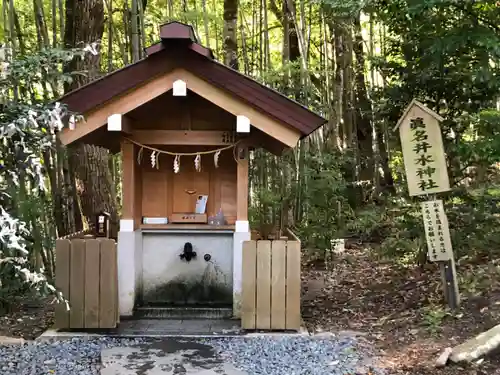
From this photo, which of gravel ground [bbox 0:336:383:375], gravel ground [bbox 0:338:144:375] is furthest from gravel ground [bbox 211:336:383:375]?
gravel ground [bbox 0:338:144:375]

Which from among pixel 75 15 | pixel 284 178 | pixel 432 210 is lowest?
pixel 432 210

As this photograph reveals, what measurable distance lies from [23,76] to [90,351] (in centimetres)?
248

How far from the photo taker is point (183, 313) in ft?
19.1

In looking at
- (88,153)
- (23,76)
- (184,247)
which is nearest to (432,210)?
(184,247)

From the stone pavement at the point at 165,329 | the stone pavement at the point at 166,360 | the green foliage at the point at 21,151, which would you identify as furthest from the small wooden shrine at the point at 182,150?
the green foliage at the point at 21,151

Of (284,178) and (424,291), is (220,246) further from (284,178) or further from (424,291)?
(284,178)

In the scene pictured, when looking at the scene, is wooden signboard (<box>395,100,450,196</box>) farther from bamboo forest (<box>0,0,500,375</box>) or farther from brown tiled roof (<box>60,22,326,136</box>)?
brown tiled roof (<box>60,22,326,136</box>)

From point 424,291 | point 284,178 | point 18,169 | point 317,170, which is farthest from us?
point 284,178

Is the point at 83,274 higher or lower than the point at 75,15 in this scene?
lower

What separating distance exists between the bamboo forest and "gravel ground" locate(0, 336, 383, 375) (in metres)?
0.04

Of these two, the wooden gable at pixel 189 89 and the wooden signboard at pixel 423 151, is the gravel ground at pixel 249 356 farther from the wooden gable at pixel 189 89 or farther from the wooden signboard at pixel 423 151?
the wooden gable at pixel 189 89

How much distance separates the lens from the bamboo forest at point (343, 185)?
3711 mm

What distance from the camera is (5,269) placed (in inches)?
130

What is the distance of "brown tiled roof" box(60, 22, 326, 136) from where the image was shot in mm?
5172
